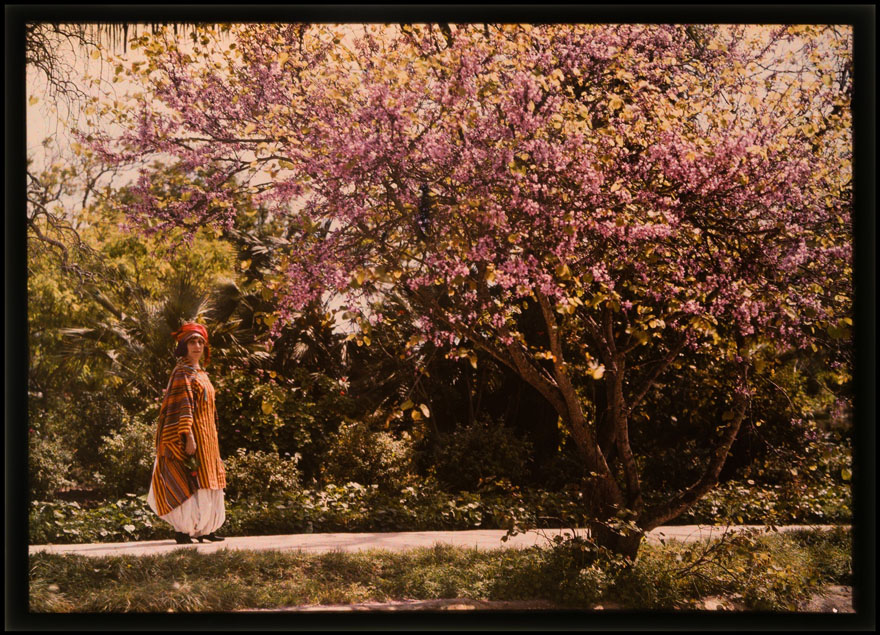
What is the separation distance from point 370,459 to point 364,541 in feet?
2.13

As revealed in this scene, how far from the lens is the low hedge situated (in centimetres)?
458

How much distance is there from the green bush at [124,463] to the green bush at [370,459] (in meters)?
1.22

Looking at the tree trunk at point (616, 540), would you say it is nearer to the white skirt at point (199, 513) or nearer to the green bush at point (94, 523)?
the white skirt at point (199, 513)

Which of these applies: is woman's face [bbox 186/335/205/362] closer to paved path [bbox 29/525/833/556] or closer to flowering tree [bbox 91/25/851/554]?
flowering tree [bbox 91/25/851/554]

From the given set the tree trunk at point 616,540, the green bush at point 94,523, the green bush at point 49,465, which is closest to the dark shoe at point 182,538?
the green bush at point 94,523

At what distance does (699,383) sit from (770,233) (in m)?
1.30

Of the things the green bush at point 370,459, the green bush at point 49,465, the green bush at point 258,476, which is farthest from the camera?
the green bush at point 370,459

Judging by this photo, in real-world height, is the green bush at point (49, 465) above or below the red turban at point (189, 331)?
below

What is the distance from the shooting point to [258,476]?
16.7 feet

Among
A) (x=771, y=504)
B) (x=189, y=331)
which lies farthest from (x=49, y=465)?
(x=771, y=504)

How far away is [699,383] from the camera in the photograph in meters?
5.07

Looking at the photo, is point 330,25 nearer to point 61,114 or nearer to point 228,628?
point 61,114

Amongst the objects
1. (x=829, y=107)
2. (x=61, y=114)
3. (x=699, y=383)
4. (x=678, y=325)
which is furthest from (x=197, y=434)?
(x=829, y=107)

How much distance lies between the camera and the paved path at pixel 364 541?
436 centimetres
